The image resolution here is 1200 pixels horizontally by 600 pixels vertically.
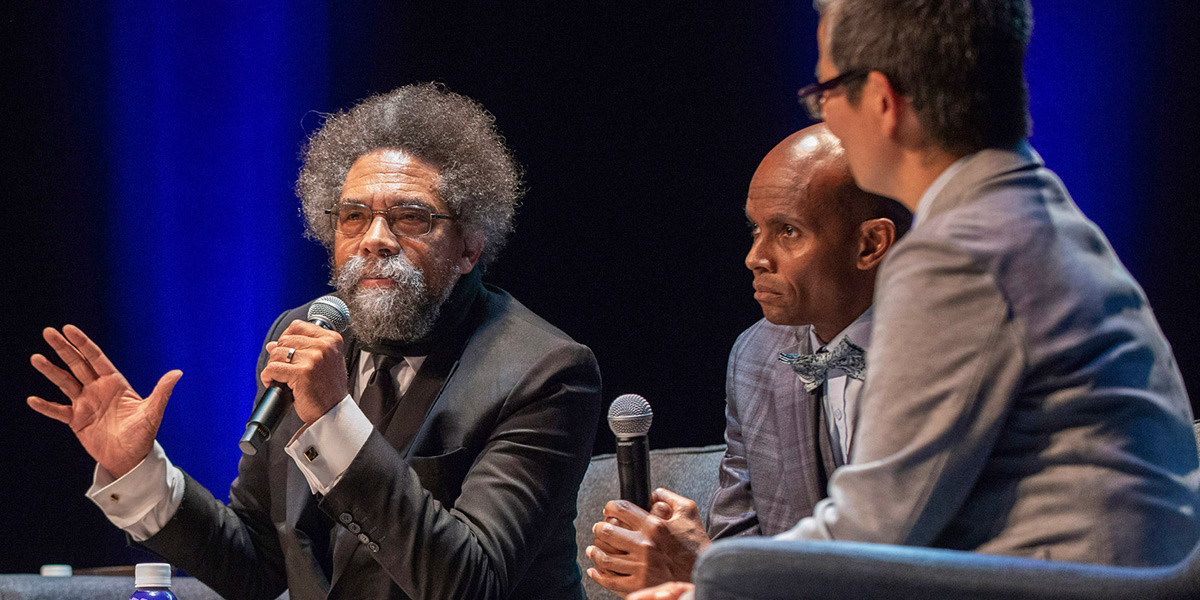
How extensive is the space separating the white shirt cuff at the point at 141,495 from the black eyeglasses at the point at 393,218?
0.66 meters

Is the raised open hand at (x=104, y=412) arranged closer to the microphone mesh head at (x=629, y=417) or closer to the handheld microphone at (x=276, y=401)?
the handheld microphone at (x=276, y=401)

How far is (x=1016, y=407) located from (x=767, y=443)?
40.3 inches

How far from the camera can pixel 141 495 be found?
2.34m

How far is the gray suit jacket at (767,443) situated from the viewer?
2.12 meters

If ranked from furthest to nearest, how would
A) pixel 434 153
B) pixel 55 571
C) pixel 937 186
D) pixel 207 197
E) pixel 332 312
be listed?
pixel 207 197
pixel 55 571
pixel 434 153
pixel 332 312
pixel 937 186

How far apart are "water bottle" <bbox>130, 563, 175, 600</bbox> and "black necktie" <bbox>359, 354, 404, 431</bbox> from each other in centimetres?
52

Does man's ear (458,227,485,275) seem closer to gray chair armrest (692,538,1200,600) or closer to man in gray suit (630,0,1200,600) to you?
man in gray suit (630,0,1200,600)

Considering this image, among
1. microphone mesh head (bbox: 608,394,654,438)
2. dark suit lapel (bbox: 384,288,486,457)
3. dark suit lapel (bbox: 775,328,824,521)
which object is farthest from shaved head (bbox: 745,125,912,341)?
dark suit lapel (bbox: 384,288,486,457)

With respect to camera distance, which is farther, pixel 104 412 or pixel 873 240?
pixel 104 412

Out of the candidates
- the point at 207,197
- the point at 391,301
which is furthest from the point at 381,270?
the point at 207,197

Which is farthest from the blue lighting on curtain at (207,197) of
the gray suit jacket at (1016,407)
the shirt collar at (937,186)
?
the gray suit jacket at (1016,407)

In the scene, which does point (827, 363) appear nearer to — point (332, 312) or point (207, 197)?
point (332, 312)

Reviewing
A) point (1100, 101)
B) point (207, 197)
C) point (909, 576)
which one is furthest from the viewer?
point (207, 197)

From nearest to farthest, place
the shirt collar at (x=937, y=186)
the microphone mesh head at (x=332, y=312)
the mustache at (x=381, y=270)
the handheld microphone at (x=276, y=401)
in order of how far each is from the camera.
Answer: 1. the shirt collar at (x=937, y=186)
2. the handheld microphone at (x=276, y=401)
3. the microphone mesh head at (x=332, y=312)
4. the mustache at (x=381, y=270)
